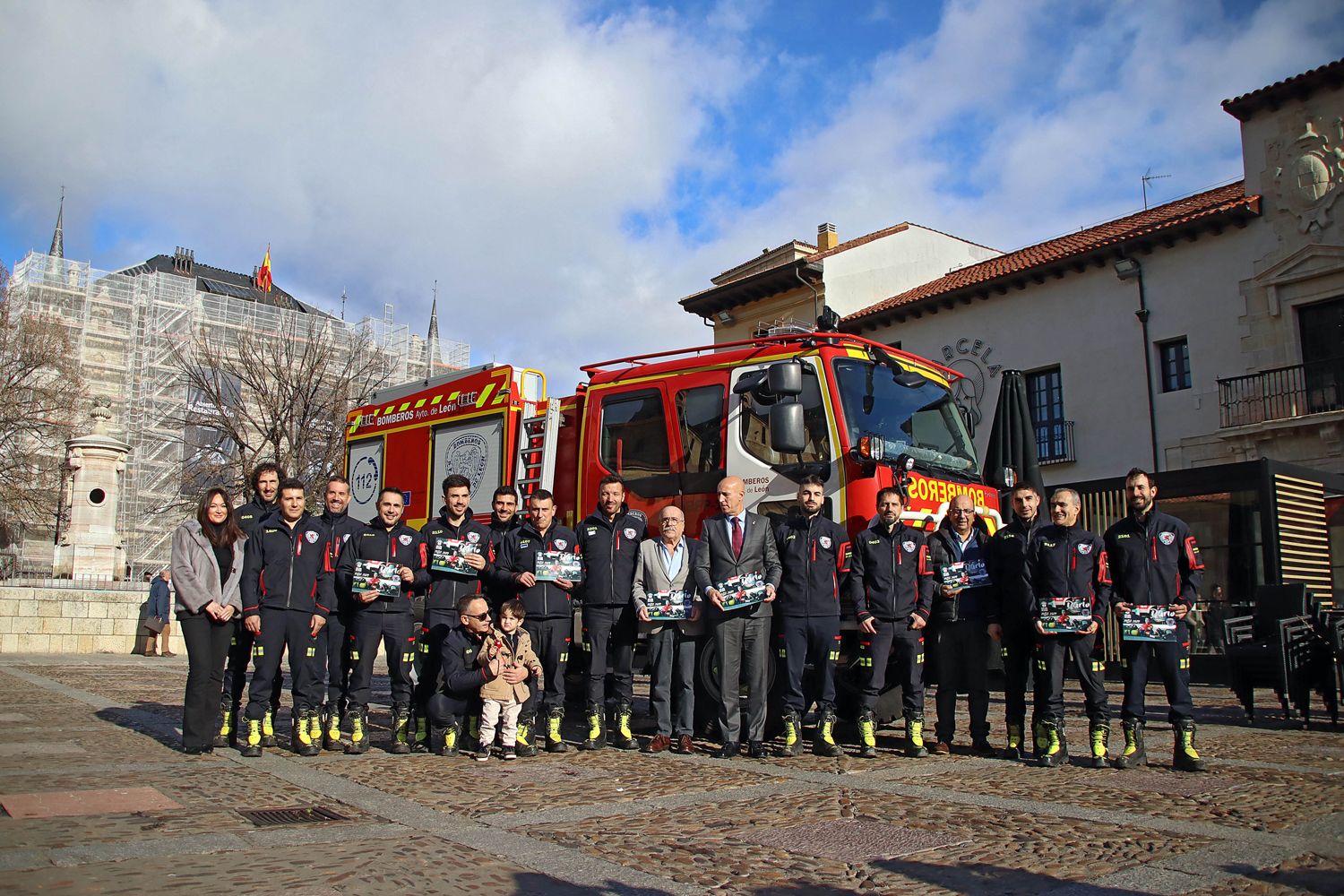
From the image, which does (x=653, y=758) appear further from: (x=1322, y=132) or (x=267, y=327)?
(x=267, y=327)

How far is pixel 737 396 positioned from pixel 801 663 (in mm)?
2261

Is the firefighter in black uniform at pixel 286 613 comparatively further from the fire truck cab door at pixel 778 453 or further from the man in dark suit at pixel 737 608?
the fire truck cab door at pixel 778 453

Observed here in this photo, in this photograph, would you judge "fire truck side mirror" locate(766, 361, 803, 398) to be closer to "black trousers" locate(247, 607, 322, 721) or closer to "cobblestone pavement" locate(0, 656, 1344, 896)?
"cobblestone pavement" locate(0, 656, 1344, 896)

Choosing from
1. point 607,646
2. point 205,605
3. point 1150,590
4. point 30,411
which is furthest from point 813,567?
point 30,411

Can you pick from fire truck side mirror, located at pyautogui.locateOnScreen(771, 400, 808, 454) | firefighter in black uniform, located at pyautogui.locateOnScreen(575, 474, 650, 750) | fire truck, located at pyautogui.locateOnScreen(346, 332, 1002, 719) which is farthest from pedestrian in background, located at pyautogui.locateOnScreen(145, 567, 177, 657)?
fire truck side mirror, located at pyautogui.locateOnScreen(771, 400, 808, 454)

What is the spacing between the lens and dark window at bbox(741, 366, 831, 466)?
8.32 meters

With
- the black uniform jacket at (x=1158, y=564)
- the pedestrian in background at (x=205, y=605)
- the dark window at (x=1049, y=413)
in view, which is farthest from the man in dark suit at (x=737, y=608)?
the dark window at (x=1049, y=413)

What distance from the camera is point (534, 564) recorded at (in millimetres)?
7992

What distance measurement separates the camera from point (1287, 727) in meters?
9.35

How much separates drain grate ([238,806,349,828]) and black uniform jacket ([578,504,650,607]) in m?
2.91

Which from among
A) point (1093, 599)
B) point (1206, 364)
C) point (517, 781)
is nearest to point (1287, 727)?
point (1093, 599)

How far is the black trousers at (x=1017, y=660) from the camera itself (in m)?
7.52

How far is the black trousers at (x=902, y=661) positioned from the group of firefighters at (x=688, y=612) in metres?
0.01

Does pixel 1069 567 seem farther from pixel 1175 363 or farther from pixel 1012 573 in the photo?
pixel 1175 363
